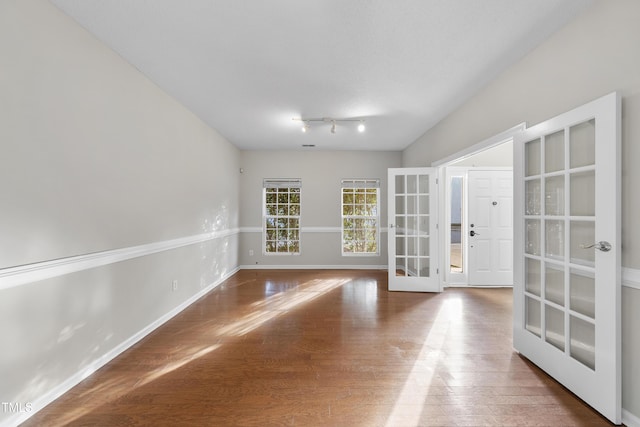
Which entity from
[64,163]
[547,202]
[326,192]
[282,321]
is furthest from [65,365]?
[326,192]

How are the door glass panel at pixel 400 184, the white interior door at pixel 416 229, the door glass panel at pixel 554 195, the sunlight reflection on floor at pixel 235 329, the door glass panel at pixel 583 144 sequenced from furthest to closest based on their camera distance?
the door glass panel at pixel 400 184
the white interior door at pixel 416 229
the door glass panel at pixel 554 195
the sunlight reflection on floor at pixel 235 329
the door glass panel at pixel 583 144

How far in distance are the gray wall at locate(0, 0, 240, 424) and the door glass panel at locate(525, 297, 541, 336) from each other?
3516 mm

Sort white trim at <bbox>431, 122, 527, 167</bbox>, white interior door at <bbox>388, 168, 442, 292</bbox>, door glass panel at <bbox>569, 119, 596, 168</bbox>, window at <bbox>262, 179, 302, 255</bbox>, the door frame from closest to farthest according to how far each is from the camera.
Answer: door glass panel at <bbox>569, 119, 596, 168</bbox> < white trim at <bbox>431, 122, 527, 167</bbox> < the door frame < white interior door at <bbox>388, 168, 442, 292</bbox> < window at <bbox>262, 179, 302, 255</bbox>

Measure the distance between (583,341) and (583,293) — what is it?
321 mm

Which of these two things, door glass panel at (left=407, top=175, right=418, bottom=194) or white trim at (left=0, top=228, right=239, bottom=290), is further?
door glass panel at (left=407, top=175, right=418, bottom=194)

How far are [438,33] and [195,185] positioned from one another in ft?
10.8

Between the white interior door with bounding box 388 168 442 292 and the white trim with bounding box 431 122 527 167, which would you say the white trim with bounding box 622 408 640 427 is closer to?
the white trim with bounding box 431 122 527 167

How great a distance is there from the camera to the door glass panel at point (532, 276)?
7.55ft

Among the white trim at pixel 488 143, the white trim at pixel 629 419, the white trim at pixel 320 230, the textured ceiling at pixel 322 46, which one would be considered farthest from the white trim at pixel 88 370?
the white trim at pixel 488 143

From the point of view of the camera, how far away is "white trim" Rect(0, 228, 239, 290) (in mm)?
1584

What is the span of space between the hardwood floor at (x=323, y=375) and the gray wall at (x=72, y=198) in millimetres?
333

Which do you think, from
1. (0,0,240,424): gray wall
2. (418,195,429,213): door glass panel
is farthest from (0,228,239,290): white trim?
(418,195,429,213): door glass panel

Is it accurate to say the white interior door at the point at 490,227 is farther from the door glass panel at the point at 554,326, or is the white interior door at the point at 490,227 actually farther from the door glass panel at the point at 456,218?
the door glass panel at the point at 554,326

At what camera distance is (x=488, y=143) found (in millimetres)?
2936
